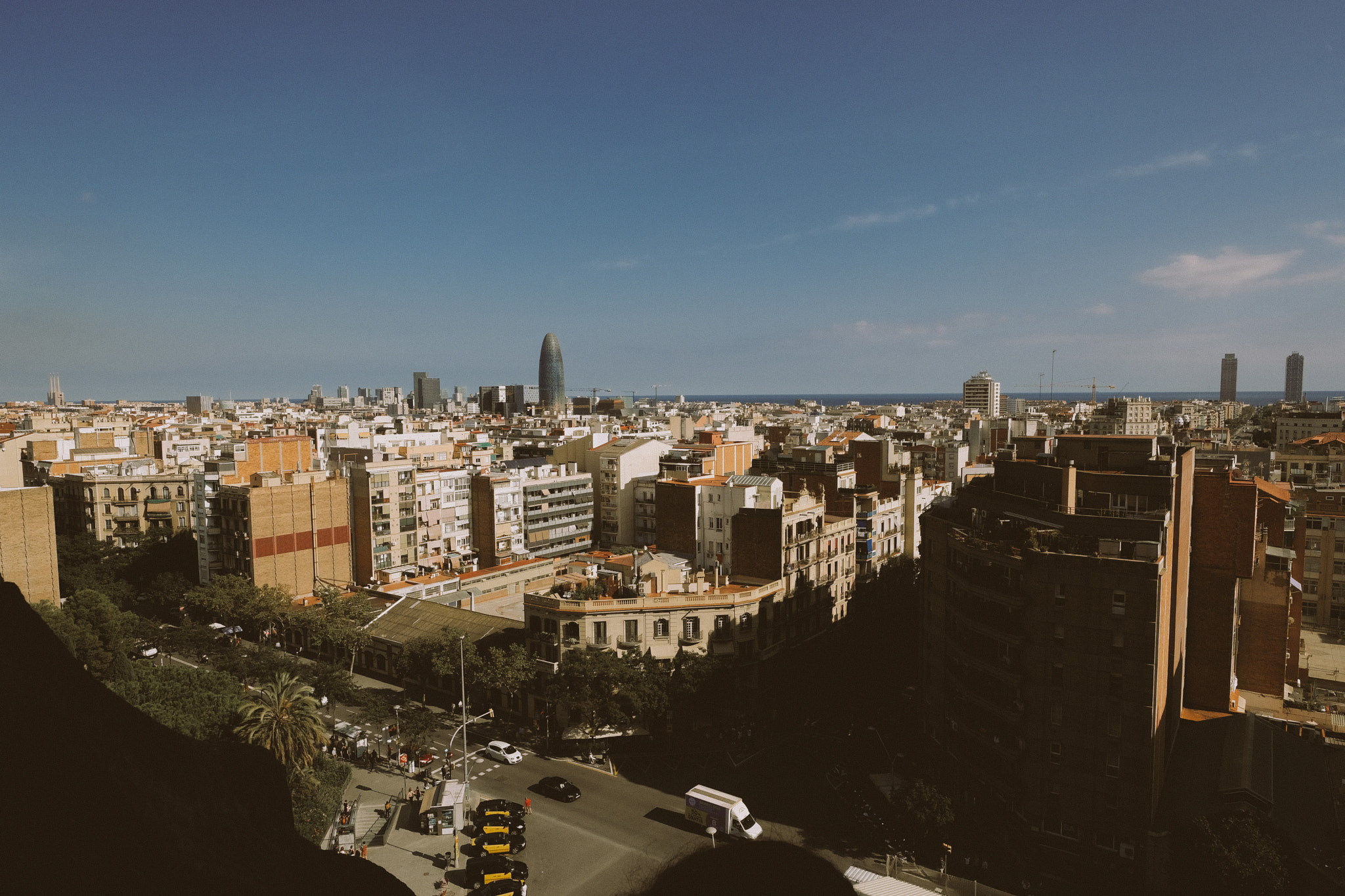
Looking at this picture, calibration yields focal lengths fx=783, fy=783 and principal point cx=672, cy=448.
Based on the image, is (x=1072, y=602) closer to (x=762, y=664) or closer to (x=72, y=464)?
(x=762, y=664)

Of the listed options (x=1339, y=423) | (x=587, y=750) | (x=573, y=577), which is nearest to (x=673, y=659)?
(x=587, y=750)

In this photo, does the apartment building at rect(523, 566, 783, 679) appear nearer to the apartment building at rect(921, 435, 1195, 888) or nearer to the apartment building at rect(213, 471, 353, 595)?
the apartment building at rect(921, 435, 1195, 888)

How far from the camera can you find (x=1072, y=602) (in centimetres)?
3219

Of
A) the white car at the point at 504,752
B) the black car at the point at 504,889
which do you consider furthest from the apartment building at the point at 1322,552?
the black car at the point at 504,889

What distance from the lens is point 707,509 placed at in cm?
6512

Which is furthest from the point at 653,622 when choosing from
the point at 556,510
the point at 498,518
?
the point at 556,510

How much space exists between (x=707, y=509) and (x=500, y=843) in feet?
115

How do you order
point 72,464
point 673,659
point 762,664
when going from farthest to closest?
point 72,464, point 762,664, point 673,659

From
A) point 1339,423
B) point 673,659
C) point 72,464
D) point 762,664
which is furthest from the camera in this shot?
point 1339,423

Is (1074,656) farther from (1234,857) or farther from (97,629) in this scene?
(97,629)

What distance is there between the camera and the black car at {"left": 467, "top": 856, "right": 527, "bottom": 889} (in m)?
31.4

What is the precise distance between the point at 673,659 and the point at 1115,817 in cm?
2260

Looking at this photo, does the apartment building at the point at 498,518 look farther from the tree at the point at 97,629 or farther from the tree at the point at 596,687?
the tree at the point at 596,687

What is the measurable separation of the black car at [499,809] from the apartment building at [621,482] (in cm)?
5373
